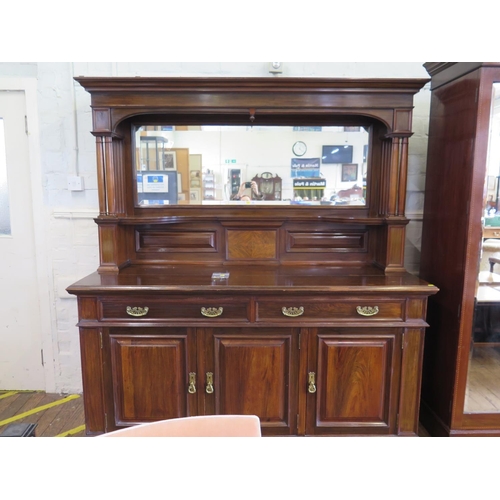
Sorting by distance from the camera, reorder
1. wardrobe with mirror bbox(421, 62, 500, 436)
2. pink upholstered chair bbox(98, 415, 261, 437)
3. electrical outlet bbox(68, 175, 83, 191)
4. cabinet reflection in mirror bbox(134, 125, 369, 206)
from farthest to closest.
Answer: electrical outlet bbox(68, 175, 83, 191), cabinet reflection in mirror bbox(134, 125, 369, 206), wardrobe with mirror bbox(421, 62, 500, 436), pink upholstered chair bbox(98, 415, 261, 437)

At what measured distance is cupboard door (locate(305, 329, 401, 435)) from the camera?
1815mm

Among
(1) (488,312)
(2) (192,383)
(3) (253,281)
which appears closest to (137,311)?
(2) (192,383)

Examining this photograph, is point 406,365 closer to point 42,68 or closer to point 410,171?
point 410,171

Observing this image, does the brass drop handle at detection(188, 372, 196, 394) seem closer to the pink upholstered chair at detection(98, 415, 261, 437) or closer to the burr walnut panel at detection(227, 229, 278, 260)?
the burr walnut panel at detection(227, 229, 278, 260)

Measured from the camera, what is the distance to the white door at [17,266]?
2.34 metres

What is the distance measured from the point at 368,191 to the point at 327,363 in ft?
3.67

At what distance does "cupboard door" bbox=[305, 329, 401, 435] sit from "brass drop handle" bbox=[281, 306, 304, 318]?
13 centimetres

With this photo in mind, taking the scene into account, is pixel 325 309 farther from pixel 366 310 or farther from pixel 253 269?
pixel 253 269

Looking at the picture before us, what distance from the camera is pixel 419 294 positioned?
1784 mm

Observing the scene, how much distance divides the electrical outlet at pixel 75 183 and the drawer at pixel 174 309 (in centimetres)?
98

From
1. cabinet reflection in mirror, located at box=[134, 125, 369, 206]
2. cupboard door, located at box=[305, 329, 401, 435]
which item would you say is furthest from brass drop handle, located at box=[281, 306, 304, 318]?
cabinet reflection in mirror, located at box=[134, 125, 369, 206]

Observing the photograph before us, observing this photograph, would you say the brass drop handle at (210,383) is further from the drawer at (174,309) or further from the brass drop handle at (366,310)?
the brass drop handle at (366,310)

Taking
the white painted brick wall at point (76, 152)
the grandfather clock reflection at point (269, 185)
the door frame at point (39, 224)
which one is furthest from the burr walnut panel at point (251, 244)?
the door frame at point (39, 224)
